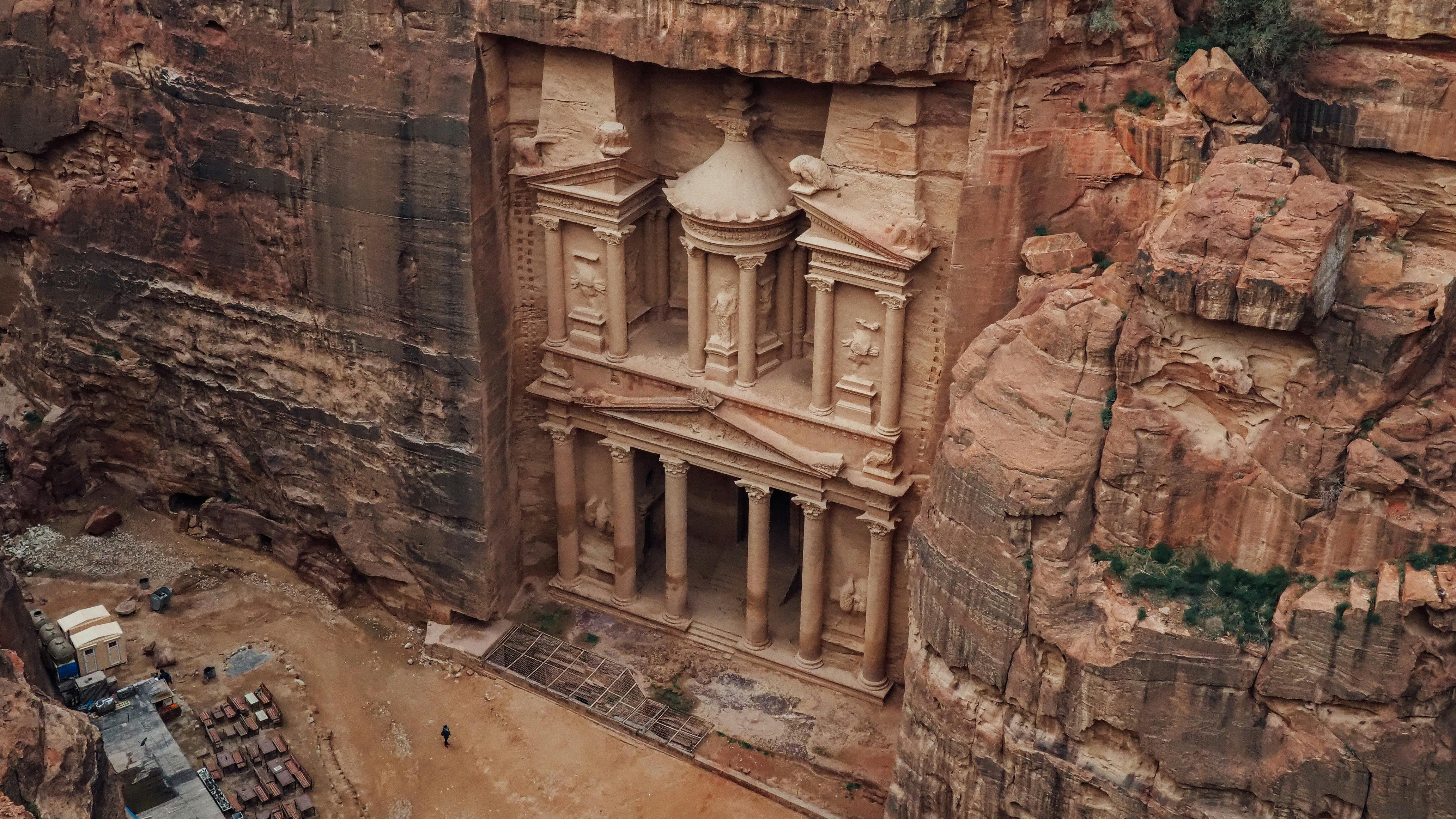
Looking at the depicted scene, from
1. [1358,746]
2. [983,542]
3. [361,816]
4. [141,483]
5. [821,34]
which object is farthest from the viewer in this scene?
[141,483]

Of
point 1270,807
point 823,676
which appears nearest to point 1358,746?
point 1270,807

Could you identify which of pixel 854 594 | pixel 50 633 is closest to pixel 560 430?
pixel 854 594

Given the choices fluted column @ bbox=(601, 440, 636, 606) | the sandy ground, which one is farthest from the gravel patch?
fluted column @ bbox=(601, 440, 636, 606)

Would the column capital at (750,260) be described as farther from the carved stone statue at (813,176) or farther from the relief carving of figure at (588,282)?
the relief carving of figure at (588,282)

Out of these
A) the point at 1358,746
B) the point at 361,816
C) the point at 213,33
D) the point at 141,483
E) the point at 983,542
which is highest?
the point at 213,33

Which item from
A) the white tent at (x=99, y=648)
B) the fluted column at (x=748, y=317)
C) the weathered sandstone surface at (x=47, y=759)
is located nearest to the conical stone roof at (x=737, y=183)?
the fluted column at (x=748, y=317)

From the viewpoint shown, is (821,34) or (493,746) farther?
(493,746)

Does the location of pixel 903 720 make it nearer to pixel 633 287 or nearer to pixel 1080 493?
pixel 1080 493
